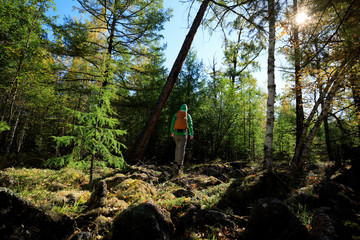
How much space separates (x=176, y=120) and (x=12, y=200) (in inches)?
190

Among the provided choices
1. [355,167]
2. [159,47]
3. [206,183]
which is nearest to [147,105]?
[159,47]

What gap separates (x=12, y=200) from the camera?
1531 mm

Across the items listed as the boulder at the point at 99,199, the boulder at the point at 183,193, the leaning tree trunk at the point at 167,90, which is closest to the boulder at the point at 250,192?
the boulder at the point at 183,193

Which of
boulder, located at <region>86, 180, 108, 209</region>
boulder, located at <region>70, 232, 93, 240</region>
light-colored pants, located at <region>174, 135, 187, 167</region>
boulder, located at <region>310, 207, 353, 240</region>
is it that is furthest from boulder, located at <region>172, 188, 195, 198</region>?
light-colored pants, located at <region>174, 135, 187, 167</region>

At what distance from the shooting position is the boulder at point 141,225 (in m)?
1.62

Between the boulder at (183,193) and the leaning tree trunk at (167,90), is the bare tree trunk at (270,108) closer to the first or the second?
the boulder at (183,193)

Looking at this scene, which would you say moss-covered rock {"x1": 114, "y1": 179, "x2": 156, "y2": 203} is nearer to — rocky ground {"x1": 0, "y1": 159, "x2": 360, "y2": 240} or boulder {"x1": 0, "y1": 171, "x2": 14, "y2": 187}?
rocky ground {"x1": 0, "y1": 159, "x2": 360, "y2": 240}

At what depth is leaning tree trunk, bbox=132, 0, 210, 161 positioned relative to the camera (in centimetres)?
665

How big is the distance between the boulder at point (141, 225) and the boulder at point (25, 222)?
1.92 feet

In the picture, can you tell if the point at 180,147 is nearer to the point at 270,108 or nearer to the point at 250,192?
the point at 270,108

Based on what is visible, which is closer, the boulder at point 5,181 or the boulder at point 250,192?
the boulder at point 250,192

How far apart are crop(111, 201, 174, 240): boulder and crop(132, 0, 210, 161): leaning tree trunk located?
4934mm

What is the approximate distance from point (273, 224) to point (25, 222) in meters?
2.45

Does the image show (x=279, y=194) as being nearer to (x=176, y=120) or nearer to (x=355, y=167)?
(x=355, y=167)
